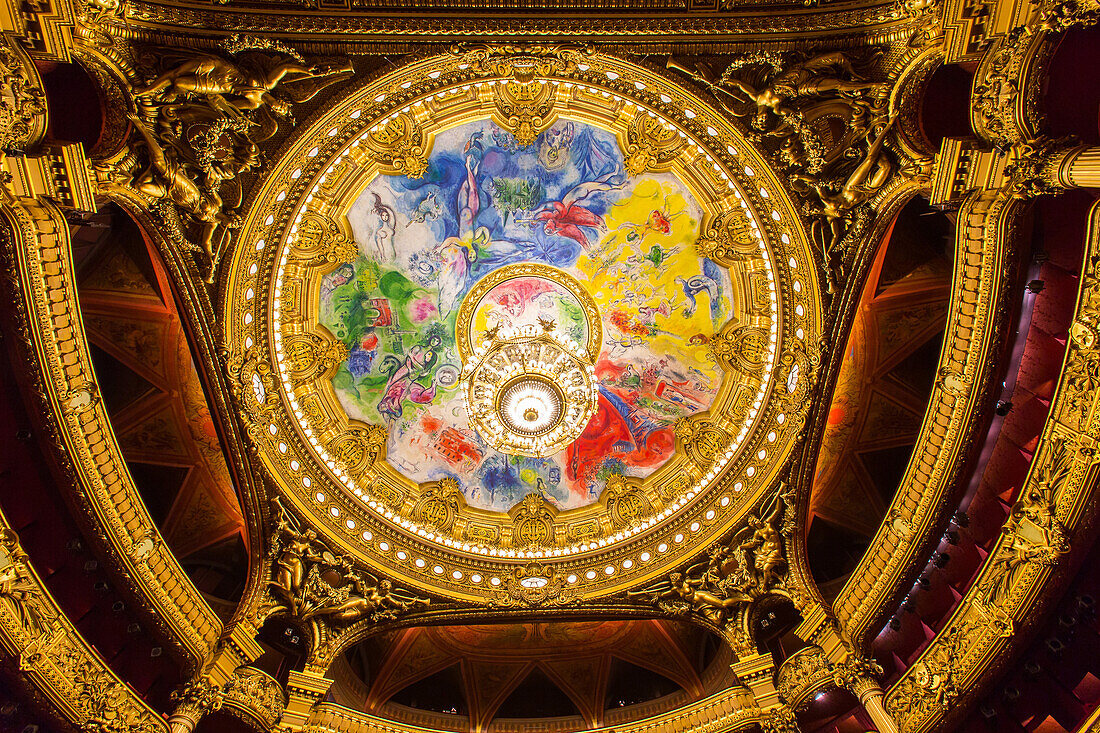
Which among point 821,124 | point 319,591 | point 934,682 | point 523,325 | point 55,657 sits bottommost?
point 934,682

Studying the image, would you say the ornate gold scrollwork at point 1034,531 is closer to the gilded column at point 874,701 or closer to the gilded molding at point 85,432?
the gilded column at point 874,701

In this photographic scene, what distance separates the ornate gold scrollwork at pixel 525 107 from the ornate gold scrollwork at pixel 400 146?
5.46 feet

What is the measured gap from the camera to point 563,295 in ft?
51.3

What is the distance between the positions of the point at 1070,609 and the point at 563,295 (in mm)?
11182

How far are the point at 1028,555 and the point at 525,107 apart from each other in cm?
1125

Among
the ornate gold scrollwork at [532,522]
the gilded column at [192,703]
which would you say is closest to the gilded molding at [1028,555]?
the ornate gold scrollwork at [532,522]

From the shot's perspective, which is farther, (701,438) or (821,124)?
(701,438)

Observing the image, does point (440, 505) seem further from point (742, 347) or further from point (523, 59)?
point (523, 59)

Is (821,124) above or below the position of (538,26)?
below

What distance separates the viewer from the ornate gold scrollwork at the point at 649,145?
1207 cm

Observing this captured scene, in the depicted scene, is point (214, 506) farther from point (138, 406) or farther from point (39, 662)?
point (39, 662)

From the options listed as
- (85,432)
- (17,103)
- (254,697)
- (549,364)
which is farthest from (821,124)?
(254,697)

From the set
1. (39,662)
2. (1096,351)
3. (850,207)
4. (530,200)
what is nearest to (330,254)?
(530,200)

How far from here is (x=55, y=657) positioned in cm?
884
